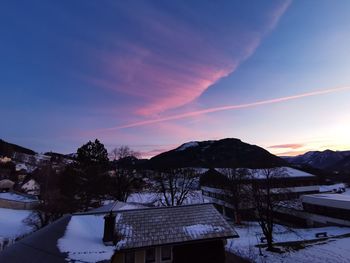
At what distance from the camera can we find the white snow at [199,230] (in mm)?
15938

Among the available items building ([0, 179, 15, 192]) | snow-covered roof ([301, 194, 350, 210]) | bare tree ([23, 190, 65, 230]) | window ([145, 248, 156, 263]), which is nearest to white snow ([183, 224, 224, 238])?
window ([145, 248, 156, 263])

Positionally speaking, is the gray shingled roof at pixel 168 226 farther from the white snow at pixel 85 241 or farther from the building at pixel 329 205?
the building at pixel 329 205

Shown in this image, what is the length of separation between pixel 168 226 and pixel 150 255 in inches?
82.2

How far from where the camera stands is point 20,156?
190 m

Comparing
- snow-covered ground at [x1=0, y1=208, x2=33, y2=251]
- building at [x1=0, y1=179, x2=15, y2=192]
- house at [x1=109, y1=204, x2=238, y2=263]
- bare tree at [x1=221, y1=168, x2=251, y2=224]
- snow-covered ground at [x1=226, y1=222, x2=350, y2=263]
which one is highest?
building at [x1=0, y1=179, x2=15, y2=192]

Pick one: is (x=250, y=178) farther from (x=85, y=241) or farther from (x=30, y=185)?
(x=30, y=185)

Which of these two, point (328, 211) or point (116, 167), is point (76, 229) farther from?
point (328, 211)

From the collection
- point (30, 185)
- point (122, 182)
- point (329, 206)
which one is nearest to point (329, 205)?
point (329, 206)

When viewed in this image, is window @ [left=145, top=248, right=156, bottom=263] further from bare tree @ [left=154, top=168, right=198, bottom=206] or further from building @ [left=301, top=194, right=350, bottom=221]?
building @ [left=301, top=194, right=350, bottom=221]

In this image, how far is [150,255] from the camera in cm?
1566

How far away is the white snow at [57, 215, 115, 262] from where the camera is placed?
451 inches

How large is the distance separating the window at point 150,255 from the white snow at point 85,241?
3158 millimetres

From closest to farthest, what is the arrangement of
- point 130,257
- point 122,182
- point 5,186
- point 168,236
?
point 130,257 < point 168,236 < point 122,182 < point 5,186

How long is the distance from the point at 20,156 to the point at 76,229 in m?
210
